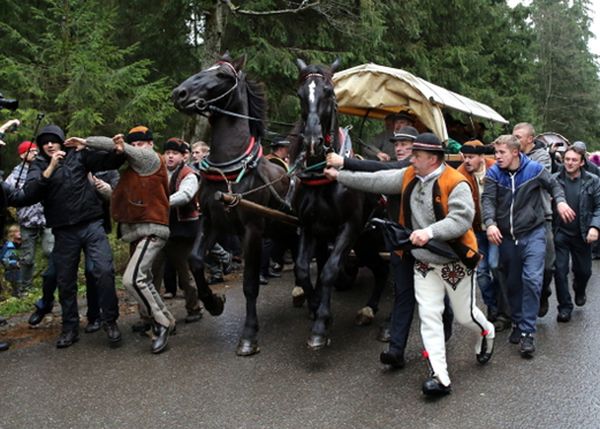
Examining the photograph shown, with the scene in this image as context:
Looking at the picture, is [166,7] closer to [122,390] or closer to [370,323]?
[370,323]

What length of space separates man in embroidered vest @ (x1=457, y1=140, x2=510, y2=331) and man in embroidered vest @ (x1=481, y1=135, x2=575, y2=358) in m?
0.22

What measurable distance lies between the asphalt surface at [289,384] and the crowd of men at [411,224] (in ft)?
0.69

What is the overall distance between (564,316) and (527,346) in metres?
1.51

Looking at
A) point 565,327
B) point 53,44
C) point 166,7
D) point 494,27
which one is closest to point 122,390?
point 565,327

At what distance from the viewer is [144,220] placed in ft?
18.9

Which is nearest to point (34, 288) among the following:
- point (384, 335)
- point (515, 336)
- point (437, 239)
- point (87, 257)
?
point (87, 257)

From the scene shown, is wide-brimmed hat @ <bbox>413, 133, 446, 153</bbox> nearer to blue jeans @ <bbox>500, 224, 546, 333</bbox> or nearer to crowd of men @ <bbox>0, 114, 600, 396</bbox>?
crowd of men @ <bbox>0, 114, 600, 396</bbox>

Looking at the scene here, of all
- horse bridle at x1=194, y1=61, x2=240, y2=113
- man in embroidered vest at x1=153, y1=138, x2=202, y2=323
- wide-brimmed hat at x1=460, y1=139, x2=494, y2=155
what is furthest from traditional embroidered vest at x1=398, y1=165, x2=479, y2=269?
man in embroidered vest at x1=153, y1=138, x2=202, y2=323

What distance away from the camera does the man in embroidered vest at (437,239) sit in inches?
173

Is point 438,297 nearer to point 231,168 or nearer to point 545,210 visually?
point 545,210

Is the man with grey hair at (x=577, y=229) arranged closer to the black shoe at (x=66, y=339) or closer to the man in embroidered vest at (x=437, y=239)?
the man in embroidered vest at (x=437, y=239)

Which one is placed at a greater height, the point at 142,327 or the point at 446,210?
the point at 446,210

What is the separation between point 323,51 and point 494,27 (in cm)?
960

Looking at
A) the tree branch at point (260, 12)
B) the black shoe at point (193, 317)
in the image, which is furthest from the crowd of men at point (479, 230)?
the tree branch at point (260, 12)
